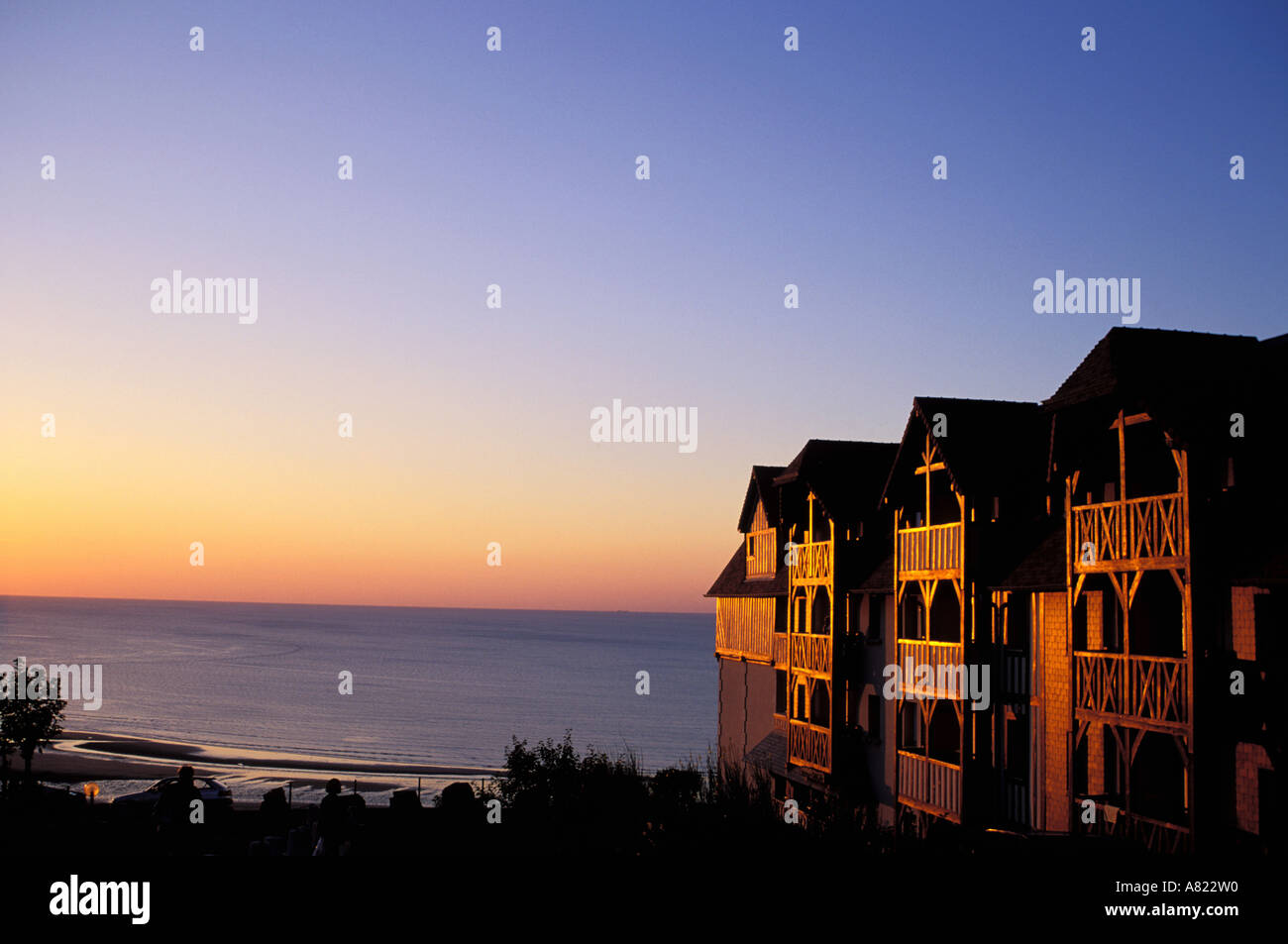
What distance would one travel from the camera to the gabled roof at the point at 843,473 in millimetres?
32344

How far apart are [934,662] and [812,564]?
775 cm

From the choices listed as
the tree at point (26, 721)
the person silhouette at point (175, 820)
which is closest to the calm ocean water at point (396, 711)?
the tree at point (26, 721)

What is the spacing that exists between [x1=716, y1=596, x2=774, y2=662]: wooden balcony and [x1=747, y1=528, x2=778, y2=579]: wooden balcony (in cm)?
92

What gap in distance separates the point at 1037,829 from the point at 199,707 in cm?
12777

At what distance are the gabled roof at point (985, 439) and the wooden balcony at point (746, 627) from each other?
12913 mm

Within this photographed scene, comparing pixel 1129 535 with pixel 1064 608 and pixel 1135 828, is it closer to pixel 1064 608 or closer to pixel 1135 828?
pixel 1064 608

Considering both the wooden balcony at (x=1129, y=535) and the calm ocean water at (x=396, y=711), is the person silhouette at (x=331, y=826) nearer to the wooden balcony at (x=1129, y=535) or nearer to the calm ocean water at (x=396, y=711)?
the wooden balcony at (x=1129, y=535)

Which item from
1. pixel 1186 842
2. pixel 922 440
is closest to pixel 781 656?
pixel 922 440

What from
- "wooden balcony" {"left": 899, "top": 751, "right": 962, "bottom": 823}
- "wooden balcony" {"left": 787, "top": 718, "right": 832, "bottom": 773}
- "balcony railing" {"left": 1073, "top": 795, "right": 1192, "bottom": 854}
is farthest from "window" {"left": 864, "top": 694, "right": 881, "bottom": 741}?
"balcony railing" {"left": 1073, "top": 795, "right": 1192, "bottom": 854}

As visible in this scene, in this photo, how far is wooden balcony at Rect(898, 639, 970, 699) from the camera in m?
25.2

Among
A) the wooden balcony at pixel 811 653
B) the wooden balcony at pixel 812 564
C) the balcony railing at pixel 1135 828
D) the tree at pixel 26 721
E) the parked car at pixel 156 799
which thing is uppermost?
the wooden balcony at pixel 812 564
